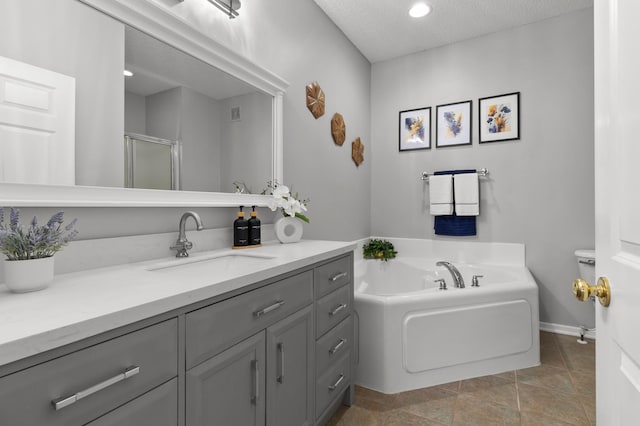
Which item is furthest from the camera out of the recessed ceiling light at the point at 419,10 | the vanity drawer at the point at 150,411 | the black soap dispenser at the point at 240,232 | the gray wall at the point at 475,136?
the recessed ceiling light at the point at 419,10

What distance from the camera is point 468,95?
3029mm

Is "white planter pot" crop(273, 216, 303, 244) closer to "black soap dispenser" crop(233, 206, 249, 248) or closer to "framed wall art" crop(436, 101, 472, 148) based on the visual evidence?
"black soap dispenser" crop(233, 206, 249, 248)

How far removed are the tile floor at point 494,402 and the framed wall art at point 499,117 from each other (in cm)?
184

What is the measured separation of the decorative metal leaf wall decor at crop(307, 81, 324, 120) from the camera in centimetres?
239

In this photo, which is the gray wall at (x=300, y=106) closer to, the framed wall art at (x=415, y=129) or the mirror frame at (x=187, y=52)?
the mirror frame at (x=187, y=52)

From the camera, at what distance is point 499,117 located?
9.55 ft

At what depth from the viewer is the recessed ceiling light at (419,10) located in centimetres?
253

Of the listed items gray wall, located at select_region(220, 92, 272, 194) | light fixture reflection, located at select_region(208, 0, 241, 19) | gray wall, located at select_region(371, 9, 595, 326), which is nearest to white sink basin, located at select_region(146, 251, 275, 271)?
gray wall, located at select_region(220, 92, 272, 194)

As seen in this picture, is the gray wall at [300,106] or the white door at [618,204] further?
the gray wall at [300,106]

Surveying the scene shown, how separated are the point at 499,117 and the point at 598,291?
2614 millimetres

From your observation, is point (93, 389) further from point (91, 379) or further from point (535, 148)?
point (535, 148)

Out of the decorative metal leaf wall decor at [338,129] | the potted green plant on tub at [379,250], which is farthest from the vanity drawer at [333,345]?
the decorative metal leaf wall decor at [338,129]

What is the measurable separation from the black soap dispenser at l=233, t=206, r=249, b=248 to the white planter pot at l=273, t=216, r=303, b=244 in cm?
22

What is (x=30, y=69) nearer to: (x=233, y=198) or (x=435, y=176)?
(x=233, y=198)
